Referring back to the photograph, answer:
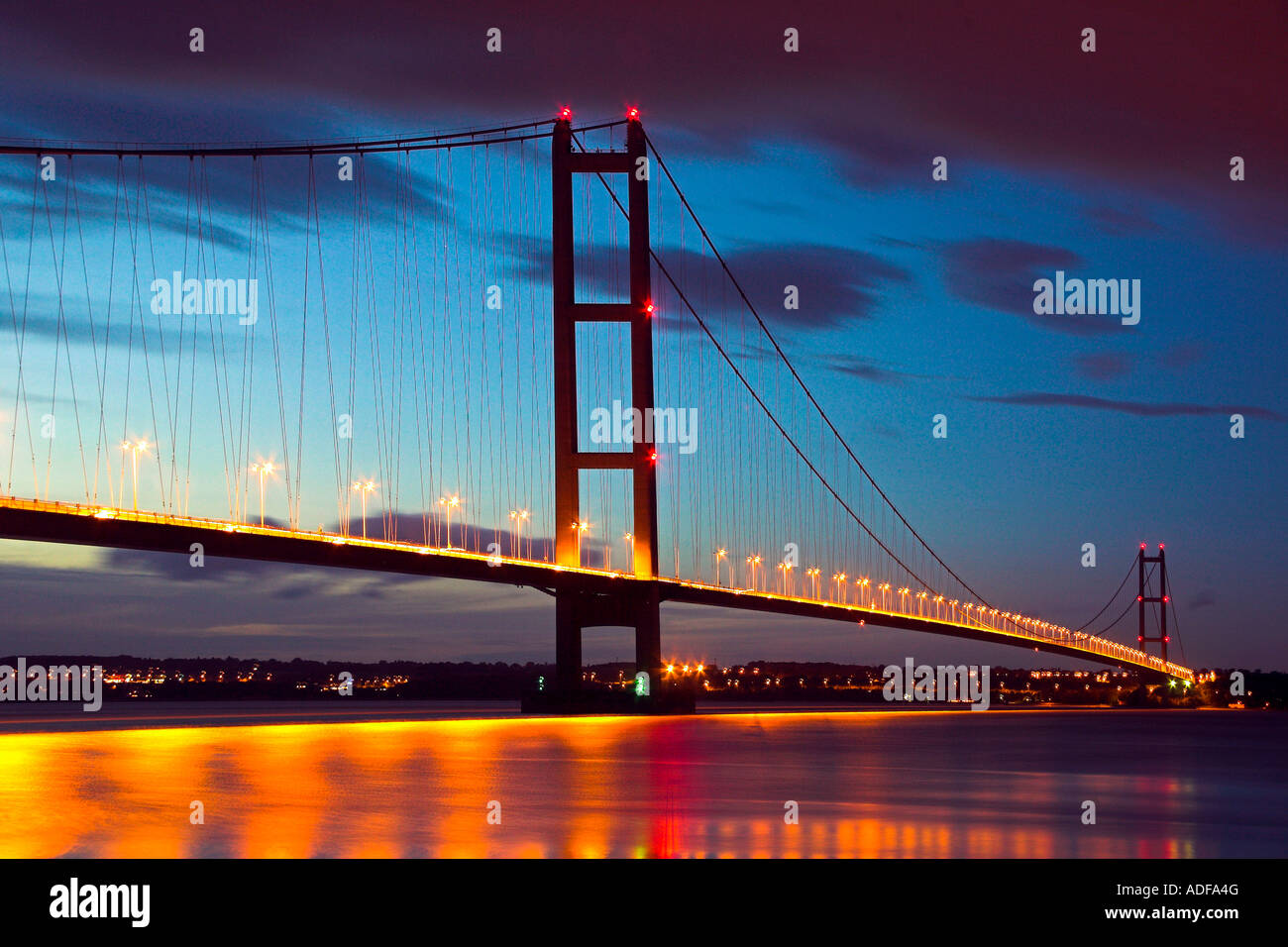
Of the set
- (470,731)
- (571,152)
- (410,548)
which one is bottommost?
(470,731)

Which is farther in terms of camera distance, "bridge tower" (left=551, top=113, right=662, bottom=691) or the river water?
"bridge tower" (left=551, top=113, right=662, bottom=691)

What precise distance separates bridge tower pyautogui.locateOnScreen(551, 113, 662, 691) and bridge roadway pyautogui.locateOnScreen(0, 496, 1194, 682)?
3.50 feet

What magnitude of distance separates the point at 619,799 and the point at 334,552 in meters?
34.7

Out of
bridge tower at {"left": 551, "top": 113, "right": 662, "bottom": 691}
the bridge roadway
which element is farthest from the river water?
bridge tower at {"left": 551, "top": 113, "right": 662, "bottom": 691}

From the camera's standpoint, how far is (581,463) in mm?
64875

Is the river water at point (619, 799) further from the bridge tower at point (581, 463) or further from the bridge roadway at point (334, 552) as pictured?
the bridge tower at point (581, 463)

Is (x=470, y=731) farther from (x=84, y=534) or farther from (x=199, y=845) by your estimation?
(x=199, y=845)

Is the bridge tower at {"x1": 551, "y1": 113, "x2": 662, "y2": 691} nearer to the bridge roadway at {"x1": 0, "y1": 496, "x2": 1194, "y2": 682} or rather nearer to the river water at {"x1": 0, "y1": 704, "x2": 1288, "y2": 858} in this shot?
the bridge roadway at {"x1": 0, "y1": 496, "x2": 1194, "y2": 682}

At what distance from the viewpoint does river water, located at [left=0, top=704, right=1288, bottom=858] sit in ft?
51.1

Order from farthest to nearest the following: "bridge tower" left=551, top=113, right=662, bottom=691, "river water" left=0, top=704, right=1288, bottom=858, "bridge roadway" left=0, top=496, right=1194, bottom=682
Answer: "bridge tower" left=551, top=113, right=662, bottom=691
"bridge roadway" left=0, top=496, right=1194, bottom=682
"river water" left=0, top=704, right=1288, bottom=858

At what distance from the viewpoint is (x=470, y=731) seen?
170 ft
